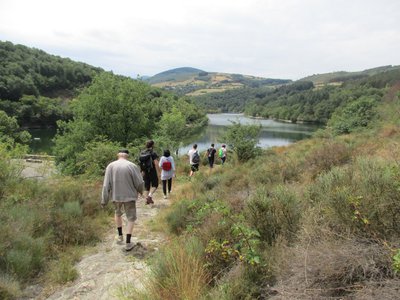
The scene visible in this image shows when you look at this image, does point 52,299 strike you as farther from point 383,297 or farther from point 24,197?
point 383,297

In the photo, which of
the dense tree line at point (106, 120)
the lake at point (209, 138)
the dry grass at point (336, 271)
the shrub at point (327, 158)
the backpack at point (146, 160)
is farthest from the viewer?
the lake at point (209, 138)

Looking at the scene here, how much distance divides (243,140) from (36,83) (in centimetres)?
10745

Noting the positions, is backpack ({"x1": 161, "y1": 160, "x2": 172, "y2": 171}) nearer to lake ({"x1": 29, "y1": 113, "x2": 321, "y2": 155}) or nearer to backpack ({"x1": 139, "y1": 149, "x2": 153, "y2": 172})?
backpack ({"x1": 139, "y1": 149, "x2": 153, "y2": 172})

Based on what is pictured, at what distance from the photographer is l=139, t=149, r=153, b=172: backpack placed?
8867mm

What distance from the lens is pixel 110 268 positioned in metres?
4.89

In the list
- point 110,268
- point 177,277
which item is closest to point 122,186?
point 110,268

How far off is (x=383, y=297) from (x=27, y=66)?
12490cm

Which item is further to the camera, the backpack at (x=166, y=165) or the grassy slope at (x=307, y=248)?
the backpack at (x=166, y=165)

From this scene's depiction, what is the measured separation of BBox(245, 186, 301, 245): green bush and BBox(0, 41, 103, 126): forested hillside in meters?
75.3

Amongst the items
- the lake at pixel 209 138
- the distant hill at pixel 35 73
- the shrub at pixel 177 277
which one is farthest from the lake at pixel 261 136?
the distant hill at pixel 35 73

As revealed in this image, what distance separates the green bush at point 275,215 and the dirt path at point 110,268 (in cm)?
173

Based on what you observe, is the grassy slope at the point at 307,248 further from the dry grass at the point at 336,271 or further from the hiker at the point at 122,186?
the hiker at the point at 122,186

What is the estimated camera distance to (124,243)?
596 cm

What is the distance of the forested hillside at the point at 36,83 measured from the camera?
3292 inches
